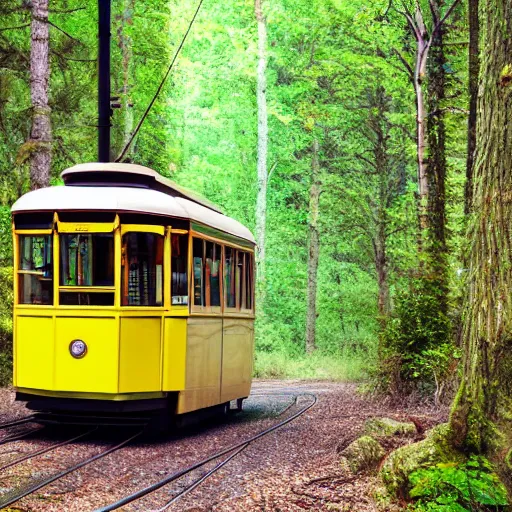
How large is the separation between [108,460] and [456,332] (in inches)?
237

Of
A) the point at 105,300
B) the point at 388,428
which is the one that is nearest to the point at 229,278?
the point at 105,300

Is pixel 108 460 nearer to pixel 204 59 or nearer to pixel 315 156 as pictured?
pixel 315 156

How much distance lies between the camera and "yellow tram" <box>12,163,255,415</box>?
9.84 m

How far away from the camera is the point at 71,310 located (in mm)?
9938

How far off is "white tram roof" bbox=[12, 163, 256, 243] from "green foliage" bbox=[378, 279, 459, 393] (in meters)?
3.39

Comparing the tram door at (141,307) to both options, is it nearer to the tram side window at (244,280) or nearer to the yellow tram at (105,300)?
the yellow tram at (105,300)

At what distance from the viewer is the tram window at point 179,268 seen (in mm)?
10281

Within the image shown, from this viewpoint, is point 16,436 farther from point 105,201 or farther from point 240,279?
point 240,279

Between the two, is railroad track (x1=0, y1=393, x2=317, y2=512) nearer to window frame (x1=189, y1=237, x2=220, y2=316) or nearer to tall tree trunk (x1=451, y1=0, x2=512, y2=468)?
window frame (x1=189, y1=237, x2=220, y2=316)

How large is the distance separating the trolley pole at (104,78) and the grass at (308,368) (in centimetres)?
884

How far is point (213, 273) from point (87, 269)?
6.47ft

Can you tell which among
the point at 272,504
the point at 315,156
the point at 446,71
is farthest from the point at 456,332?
the point at 315,156

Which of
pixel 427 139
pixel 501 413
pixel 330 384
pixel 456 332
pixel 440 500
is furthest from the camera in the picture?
pixel 330 384

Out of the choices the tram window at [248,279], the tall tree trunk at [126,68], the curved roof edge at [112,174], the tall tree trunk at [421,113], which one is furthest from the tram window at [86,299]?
the tall tree trunk at [126,68]
